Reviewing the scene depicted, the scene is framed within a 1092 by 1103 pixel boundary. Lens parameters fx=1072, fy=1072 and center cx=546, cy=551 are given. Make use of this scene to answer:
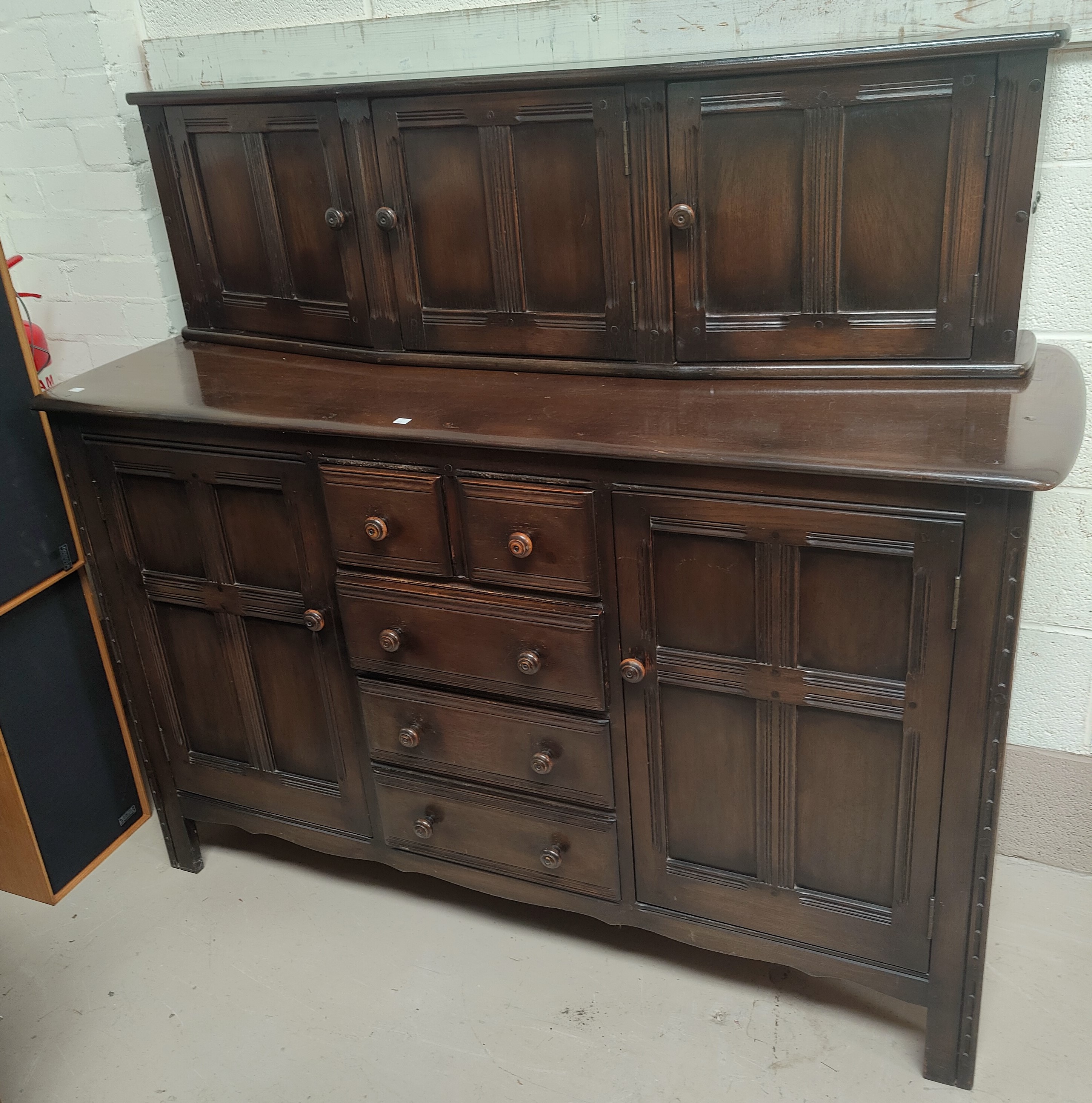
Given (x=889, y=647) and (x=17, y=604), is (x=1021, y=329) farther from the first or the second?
(x=17, y=604)

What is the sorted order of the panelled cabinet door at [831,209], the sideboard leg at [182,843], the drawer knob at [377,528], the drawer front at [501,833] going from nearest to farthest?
the panelled cabinet door at [831,209]
the drawer knob at [377,528]
the drawer front at [501,833]
the sideboard leg at [182,843]

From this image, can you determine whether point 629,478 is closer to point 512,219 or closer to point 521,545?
point 521,545

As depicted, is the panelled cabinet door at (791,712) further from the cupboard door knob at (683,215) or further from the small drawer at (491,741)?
the cupboard door knob at (683,215)

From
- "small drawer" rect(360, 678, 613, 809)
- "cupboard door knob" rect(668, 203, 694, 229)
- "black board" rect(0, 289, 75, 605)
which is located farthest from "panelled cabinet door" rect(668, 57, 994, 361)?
"black board" rect(0, 289, 75, 605)

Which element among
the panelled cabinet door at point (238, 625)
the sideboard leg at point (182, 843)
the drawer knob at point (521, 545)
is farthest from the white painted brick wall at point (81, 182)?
the drawer knob at point (521, 545)

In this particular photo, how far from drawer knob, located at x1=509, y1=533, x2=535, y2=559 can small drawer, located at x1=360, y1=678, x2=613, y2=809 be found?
31cm

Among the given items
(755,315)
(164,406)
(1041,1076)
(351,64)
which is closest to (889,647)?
(755,315)

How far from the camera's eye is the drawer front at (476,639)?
1.73 meters

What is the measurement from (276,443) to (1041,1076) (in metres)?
1.66

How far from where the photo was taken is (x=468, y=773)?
1.94m

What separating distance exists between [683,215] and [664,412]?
0.31 meters

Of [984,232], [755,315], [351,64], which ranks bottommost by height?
[755,315]

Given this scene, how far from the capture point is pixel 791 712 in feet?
5.39

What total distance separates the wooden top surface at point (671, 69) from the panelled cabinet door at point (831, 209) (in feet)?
0.08
